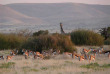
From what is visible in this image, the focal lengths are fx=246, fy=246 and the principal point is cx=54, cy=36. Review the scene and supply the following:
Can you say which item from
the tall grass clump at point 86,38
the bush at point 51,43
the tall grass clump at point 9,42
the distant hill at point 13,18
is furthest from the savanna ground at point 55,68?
the distant hill at point 13,18

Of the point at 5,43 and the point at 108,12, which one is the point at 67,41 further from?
the point at 108,12

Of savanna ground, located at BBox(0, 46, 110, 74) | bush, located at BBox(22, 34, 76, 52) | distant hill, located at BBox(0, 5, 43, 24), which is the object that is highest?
distant hill, located at BBox(0, 5, 43, 24)

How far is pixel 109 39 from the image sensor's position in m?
33.2

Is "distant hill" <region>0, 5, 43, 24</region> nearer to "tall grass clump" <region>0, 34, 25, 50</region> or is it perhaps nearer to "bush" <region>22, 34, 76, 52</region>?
"tall grass clump" <region>0, 34, 25, 50</region>

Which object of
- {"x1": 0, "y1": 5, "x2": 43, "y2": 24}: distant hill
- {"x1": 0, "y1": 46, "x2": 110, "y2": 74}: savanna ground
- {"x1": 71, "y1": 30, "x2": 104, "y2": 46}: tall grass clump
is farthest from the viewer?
{"x1": 0, "y1": 5, "x2": 43, "y2": 24}: distant hill

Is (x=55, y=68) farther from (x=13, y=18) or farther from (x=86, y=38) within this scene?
(x=13, y=18)

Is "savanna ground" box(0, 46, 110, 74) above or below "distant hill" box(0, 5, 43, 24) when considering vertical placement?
below

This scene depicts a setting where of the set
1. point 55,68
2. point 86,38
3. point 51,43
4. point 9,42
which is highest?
point 51,43

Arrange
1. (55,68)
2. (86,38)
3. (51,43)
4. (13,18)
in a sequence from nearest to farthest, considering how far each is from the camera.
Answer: (55,68) → (51,43) → (86,38) → (13,18)

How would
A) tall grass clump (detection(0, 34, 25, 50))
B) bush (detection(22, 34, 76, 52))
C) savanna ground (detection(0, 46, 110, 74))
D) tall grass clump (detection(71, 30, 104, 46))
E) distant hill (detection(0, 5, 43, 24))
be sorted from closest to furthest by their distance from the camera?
savanna ground (detection(0, 46, 110, 74))
bush (detection(22, 34, 76, 52))
tall grass clump (detection(0, 34, 25, 50))
tall grass clump (detection(71, 30, 104, 46))
distant hill (detection(0, 5, 43, 24))

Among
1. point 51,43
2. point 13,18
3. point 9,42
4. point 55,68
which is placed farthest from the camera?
point 13,18

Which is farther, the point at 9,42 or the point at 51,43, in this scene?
the point at 9,42

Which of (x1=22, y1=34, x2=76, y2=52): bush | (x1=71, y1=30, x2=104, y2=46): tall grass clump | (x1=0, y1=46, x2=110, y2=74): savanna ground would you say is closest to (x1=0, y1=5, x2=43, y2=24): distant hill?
(x1=71, y1=30, x2=104, y2=46): tall grass clump

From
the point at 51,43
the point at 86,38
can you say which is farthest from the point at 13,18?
the point at 51,43
